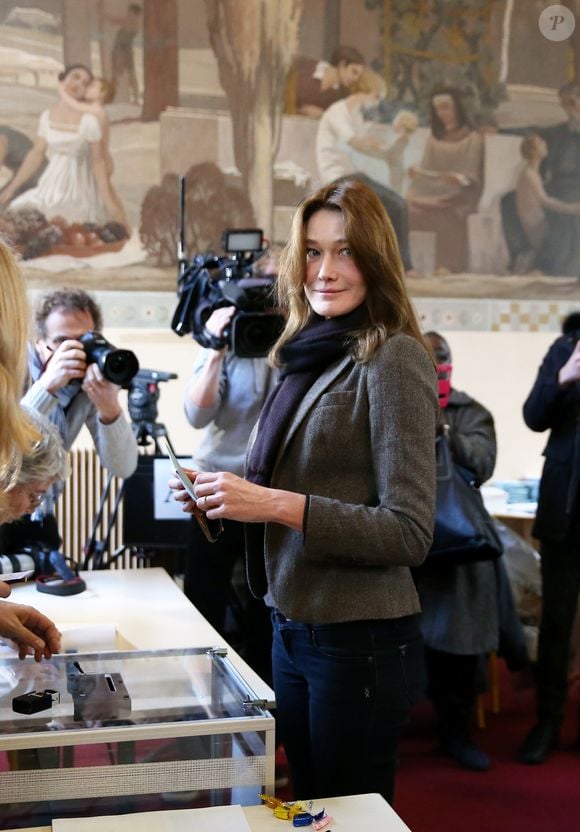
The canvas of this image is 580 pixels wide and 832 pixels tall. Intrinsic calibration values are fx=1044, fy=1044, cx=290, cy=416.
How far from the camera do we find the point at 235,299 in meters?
3.20

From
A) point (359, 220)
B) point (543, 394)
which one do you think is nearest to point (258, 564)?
point (359, 220)

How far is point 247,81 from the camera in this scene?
6535 mm

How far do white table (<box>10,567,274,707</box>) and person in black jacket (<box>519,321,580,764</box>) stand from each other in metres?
1.36

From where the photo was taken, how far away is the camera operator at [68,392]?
3221mm

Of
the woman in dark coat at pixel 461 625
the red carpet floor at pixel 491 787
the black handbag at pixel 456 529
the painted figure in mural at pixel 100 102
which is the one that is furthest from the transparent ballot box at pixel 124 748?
the painted figure in mural at pixel 100 102

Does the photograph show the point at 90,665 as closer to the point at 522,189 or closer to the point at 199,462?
the point at 199,462

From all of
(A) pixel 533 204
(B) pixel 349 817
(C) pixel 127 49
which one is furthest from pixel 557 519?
(C) pixel 127 49

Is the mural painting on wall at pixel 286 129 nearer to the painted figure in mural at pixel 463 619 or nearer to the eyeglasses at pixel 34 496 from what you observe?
the painted figure in mural at pixel 463 619

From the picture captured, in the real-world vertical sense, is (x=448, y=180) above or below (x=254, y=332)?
above

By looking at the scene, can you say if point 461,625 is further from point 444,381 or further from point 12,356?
point 12,356

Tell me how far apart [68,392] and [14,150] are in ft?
10.6

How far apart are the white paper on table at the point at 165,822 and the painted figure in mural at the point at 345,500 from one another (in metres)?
0.34

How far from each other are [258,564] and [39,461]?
0.98m

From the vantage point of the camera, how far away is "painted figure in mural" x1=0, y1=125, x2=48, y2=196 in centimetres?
611
